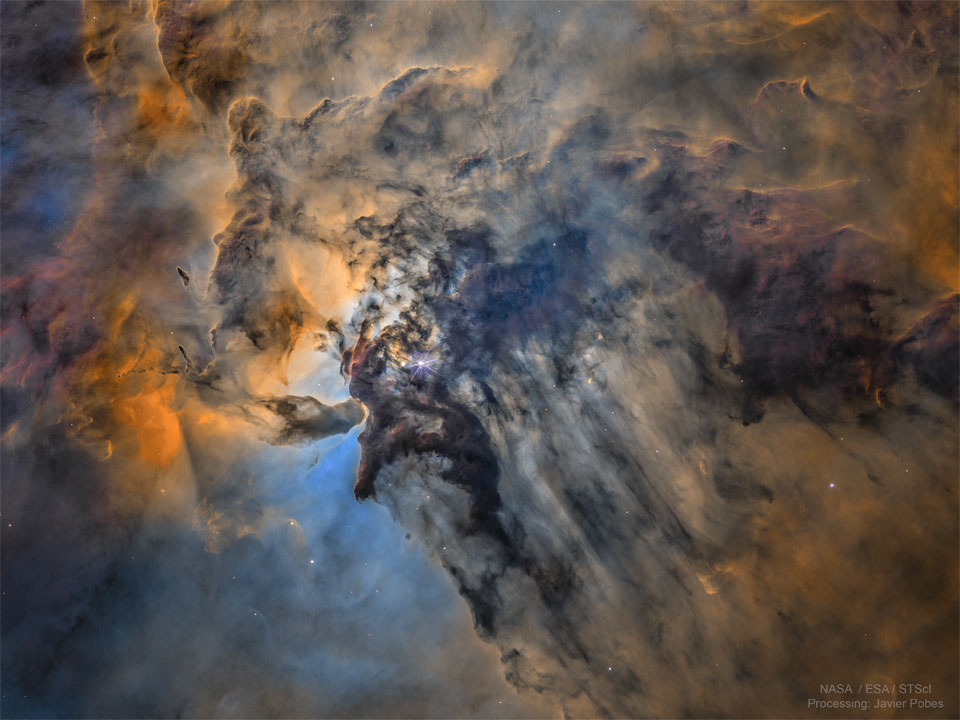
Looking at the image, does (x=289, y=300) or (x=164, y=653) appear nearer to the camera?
(x=164, y=653)

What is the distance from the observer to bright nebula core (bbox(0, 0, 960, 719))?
2.62 m

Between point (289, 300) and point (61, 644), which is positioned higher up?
point (289, 300)

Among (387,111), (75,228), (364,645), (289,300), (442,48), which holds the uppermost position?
(442,48)

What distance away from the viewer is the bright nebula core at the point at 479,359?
8.60ft

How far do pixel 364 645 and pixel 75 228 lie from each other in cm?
291

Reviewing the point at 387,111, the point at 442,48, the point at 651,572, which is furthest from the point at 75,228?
the point at 651,572

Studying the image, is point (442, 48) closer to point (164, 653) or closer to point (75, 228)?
point (75, 228)

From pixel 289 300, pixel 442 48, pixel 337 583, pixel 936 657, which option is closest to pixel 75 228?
pixel 289 300

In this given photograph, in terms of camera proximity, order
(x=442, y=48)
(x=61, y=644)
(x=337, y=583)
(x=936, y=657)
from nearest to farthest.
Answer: (x=936, y=657) → (x=442, y=48) → (x=61, y=644) → (x=337, y=583)

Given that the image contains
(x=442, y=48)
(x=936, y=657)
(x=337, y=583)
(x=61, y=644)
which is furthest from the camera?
(x=337, y=583)

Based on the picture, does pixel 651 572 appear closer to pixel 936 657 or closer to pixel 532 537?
pixel 532 537

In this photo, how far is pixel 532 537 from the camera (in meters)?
3.10

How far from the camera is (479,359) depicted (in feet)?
10.3

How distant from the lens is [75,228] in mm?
3107
